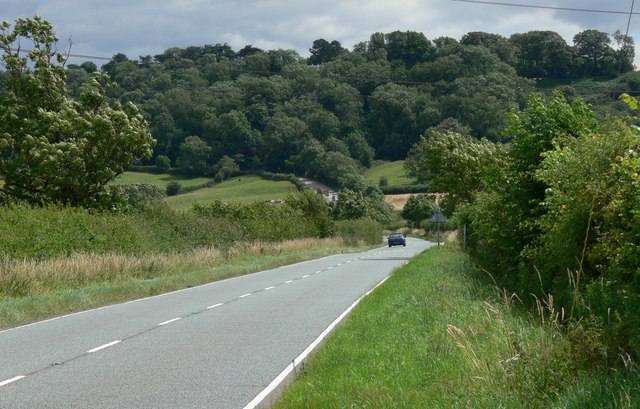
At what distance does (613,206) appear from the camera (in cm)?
1016

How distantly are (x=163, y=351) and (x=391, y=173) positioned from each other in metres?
115

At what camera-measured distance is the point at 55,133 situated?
42250 mm

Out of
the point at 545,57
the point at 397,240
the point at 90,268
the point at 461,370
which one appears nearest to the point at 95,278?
the point at 90,268

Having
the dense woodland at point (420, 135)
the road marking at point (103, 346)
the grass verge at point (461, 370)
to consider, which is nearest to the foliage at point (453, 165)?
the dense woodland at point (420, 135)

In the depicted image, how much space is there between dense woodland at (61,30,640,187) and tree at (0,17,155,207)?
139 feet

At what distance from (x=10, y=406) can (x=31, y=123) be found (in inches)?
1417

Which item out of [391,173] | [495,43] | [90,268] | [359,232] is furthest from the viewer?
[391,173]

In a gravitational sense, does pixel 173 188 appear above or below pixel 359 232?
above

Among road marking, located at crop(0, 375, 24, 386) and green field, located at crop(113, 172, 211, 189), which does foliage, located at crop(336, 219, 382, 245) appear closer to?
A: green field, located at crop(113, 172, 211, 189)

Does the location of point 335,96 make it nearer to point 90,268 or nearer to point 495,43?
point 495,43

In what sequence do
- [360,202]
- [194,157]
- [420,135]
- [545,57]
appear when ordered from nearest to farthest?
[420,135] < [194,157] < [360,202] < [545,57]

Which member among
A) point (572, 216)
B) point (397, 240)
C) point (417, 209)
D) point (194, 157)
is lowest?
point (417, 209)

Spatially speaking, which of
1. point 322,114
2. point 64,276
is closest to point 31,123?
point 64,276

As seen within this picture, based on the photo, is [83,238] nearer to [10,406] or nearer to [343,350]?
[343,350]
